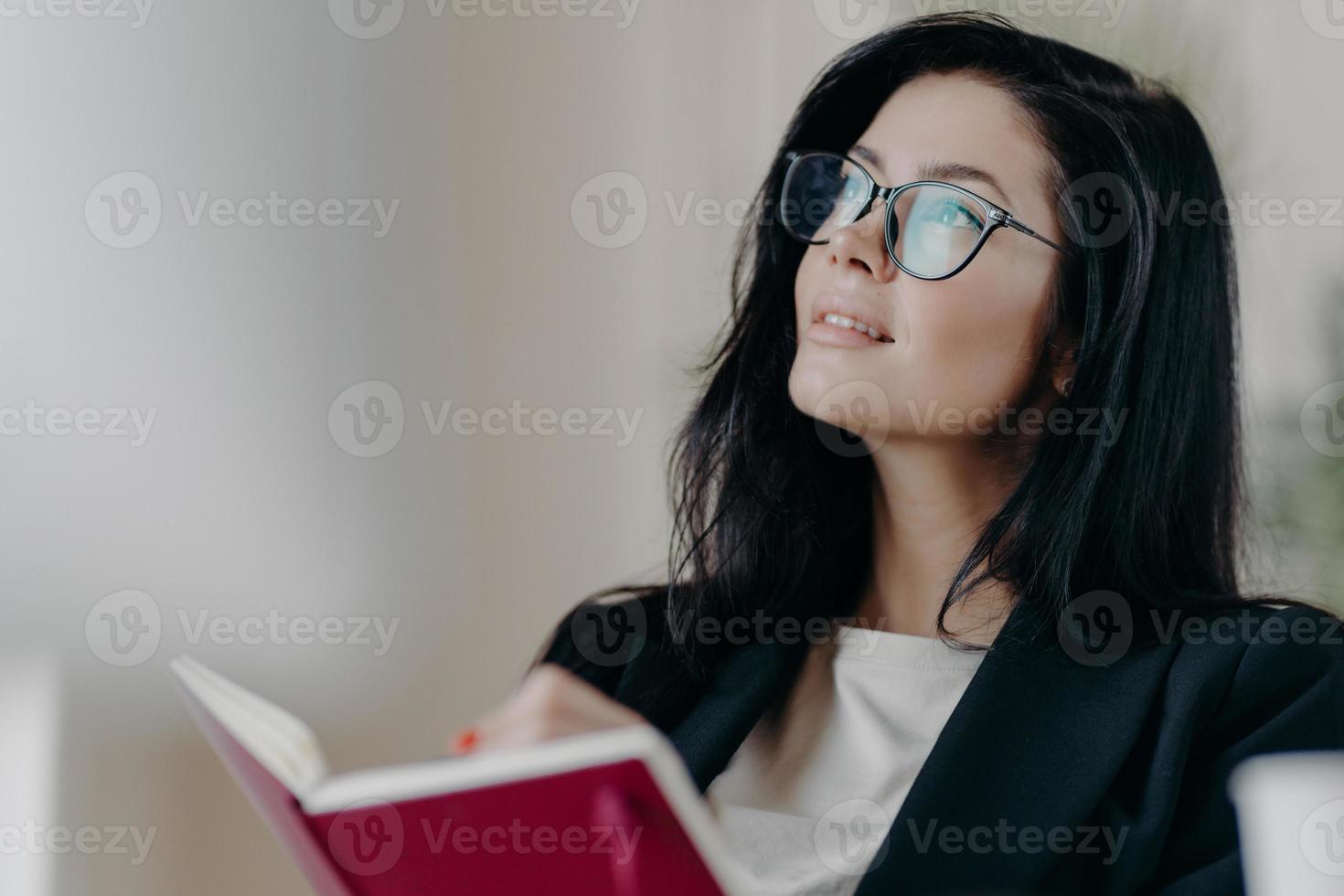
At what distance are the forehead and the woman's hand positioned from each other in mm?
910

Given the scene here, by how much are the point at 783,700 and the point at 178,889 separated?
0.97 m

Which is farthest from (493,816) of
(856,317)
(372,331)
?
(372,331)

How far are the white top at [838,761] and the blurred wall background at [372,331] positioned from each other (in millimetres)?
864

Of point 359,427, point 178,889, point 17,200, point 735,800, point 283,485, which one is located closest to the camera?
point 735,800

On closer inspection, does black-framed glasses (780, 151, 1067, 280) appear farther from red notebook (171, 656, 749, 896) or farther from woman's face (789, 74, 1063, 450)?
red notebook (171, 656, 749, 896)

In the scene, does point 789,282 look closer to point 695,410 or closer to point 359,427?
point 695,410

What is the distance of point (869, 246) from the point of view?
1.55 meters

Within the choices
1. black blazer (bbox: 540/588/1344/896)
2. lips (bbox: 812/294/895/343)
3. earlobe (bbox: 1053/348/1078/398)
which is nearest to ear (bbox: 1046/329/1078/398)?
earlobe (bbox: 1053/348/1078/398)

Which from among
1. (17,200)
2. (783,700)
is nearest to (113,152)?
(17,200)

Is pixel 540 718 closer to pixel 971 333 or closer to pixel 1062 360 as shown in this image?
pixel 971 333

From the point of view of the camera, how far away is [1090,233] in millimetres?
1547

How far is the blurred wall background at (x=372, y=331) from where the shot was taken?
64.9 inches

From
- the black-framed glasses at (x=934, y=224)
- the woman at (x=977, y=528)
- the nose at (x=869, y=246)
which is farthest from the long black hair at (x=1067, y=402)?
the nose at (x=869, y=246)

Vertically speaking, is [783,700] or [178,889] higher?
[783,700]
